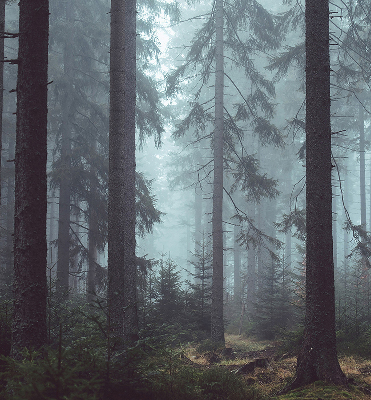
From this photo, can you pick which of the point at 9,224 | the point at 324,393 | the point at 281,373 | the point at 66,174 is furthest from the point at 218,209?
the point at 9,224

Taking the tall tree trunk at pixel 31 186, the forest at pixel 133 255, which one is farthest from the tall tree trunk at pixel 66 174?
the tall tree trunk at pixel 31 186

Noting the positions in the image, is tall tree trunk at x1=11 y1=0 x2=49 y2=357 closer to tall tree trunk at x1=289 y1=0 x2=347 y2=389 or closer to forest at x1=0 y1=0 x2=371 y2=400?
forest at x1=0 y1=0 x2=371 y2=400

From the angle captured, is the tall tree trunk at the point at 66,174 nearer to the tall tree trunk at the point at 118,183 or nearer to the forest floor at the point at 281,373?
the forest floor at the point at 281,373

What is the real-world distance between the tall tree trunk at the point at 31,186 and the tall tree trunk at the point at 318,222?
4221 mm

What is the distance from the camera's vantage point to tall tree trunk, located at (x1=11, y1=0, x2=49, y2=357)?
489 cm

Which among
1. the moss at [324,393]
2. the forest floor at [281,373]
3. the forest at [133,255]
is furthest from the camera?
the forest floor at [281,373]

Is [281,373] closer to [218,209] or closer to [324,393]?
[324,393]

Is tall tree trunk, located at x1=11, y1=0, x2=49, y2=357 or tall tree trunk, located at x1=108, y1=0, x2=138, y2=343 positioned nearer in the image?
tall tree trunk, located at x1=11, y1=0, x2=49, y2=357

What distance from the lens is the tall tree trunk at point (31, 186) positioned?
193 inches

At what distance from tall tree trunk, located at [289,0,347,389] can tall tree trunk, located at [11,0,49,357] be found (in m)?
4.22

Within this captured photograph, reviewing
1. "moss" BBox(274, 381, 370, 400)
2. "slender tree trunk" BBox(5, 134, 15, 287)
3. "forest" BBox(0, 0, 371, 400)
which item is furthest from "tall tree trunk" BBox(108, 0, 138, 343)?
"slender tree trunk" BBox(5, 134, 15, 287)

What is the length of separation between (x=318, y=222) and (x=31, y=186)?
473 centimetres

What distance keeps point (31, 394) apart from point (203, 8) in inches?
1304

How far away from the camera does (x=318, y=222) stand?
6.41m
